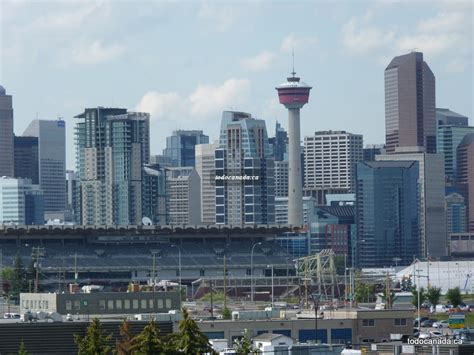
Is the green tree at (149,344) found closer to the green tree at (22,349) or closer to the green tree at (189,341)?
the green tree at (189,341)

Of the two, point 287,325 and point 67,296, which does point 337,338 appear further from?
point 67,296

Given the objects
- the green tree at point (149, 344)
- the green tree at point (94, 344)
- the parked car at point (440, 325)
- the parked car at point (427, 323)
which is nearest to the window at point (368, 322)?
the parked car at point (440, 325)

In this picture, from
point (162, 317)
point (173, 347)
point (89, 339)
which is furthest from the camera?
point (162, 317)

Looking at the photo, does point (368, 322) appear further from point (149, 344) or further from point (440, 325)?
point (149, 344)

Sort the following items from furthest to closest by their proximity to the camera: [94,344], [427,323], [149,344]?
[427,323] < [94,344] < [149,344]

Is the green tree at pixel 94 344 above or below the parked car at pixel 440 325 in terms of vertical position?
above

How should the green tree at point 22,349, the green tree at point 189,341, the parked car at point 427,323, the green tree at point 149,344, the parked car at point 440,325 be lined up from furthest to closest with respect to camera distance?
the parked car at point 427,323 → the parked car at point 440,325 → the green tree at point 22,349 → the green tree at point 149,344 → the green tree at point 189,341

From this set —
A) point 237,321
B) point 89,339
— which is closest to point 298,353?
point 89,339

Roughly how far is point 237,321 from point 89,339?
43.3 meters

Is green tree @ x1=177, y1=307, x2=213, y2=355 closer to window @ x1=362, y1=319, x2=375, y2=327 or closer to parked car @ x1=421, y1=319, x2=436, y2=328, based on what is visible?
window @ x1=362, y1=319, x2=375, y2=327

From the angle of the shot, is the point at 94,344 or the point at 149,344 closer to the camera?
the point at 149,344

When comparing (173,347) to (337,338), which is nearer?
(173,347)

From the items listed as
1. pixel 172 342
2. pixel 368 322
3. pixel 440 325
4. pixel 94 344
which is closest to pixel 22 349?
pixel 94 344

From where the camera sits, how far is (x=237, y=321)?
117 metres
